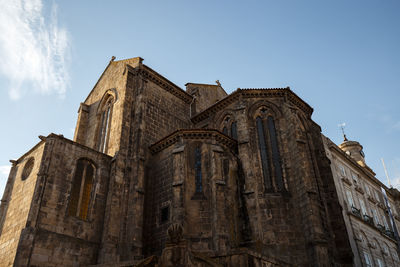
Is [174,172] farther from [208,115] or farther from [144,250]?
[208,115]

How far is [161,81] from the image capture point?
82.2 ft

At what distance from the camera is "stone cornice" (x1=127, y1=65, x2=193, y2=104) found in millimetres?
23734

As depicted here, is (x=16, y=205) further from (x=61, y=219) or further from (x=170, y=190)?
(x=170, y=190)

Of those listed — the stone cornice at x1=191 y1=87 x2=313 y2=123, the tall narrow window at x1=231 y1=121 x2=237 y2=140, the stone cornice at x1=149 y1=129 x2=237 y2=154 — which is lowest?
the stone cornice at x1=149 y1=129 x2=237 y2=154

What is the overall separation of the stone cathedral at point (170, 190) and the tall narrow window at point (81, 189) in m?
0.06

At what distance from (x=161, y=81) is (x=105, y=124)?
5059mm

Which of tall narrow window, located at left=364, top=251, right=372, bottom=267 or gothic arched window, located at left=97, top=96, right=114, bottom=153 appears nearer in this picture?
Result: gothic arched window, located at left=97, top=96, right=114, bottom=153

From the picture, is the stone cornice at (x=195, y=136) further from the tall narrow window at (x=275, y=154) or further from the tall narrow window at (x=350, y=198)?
the tall narrow window at (x=350, y=198)

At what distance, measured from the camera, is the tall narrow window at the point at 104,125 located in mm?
22500

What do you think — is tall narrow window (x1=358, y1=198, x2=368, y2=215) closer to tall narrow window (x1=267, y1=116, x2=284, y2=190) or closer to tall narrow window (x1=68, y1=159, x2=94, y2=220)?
tall narrow window (x1=267, y1=116, x2=284, y2=190)

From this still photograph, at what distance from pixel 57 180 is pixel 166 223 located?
19.4 ft

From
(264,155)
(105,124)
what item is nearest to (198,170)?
(264,155)

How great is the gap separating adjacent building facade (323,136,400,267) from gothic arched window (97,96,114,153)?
16.4 meters

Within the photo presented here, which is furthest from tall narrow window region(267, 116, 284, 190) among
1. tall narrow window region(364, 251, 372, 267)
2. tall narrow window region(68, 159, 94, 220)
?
tall narrow window region(68, 159, 94, 220)
